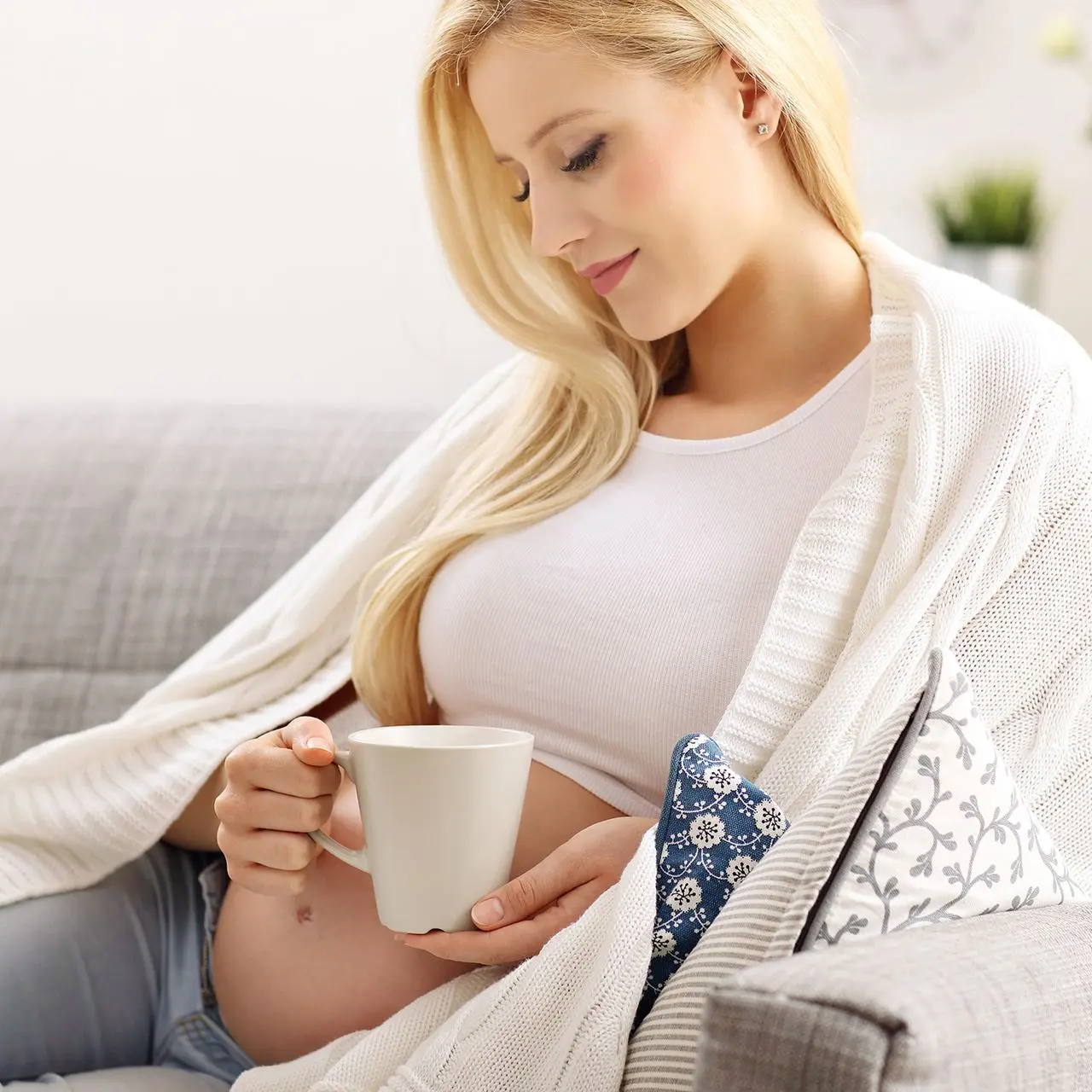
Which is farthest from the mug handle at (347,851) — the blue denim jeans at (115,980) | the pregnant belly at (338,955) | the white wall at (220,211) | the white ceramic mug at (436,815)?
the white wall at (220,211)

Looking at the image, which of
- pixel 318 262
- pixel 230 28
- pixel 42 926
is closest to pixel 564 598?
pixel 42 926

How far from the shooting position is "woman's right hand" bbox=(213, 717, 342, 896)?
80 cm

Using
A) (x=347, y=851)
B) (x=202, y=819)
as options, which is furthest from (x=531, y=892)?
(x=202, y=819)

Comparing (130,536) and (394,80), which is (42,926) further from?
(394,80)

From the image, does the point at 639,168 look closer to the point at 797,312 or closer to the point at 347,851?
the point at 797,312

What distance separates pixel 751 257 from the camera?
1151 mm

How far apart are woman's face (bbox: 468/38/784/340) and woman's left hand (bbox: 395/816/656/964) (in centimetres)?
48

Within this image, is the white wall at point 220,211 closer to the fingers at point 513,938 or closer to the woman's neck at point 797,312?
the woman's neck at point 797,312

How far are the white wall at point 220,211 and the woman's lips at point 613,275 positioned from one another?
1.00m

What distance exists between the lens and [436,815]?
0.70 meters

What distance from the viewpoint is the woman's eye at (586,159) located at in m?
1.05

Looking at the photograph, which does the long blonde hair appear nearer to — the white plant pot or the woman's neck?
the woman's neck

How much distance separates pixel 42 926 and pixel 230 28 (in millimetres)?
1486

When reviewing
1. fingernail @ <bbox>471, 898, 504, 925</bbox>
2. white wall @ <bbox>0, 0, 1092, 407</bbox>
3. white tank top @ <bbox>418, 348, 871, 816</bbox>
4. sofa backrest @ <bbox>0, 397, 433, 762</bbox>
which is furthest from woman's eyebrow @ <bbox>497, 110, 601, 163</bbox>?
white wall @ <bbox>0, 0, 1092, 407</bbox>
